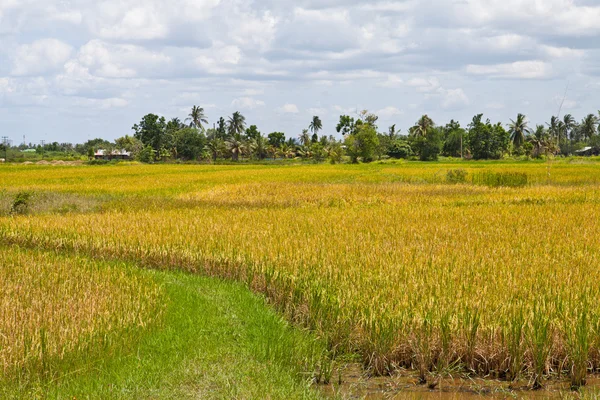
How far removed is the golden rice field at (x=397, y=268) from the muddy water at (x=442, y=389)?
136 mm

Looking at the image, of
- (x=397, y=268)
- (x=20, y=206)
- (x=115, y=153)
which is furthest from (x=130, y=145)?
(x=397, y=268)

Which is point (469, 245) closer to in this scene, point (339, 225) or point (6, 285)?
point (339, 225)

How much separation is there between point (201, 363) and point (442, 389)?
1981 millimetres

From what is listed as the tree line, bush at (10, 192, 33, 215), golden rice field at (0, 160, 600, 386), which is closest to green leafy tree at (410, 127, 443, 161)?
the tree line

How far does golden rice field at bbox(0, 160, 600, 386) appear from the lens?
18.1ft

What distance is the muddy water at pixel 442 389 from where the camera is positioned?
5.07 m

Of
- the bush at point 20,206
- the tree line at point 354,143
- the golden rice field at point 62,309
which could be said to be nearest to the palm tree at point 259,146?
the tree line at point 354,143

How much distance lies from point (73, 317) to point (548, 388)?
4.23 m

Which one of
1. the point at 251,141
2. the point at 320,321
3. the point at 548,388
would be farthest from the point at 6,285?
the point at 251,141

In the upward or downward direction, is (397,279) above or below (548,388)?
above

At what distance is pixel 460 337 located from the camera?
18.3ft

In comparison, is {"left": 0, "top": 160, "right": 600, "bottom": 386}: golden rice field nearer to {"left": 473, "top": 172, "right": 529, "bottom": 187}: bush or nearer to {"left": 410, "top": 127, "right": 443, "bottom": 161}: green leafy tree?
{"left": 473, "top": 172, "right": 529, "bottom": 187}: bush

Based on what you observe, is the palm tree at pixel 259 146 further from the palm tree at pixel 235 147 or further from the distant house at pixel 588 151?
the distant house at pixel 588 151

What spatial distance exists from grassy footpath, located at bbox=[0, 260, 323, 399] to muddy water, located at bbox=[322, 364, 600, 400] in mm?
330
